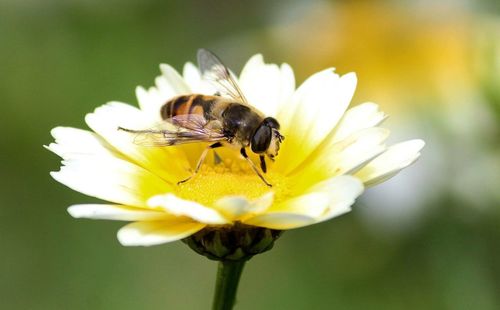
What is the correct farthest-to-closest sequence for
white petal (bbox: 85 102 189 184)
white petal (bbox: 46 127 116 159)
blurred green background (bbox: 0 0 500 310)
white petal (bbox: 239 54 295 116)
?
blurred green background (bbox: 0 0 500 310) → white petal (bbox: 239 54 295 116) → white petal (bbox: 85 102 189 184) → white petal (bbox: 46 127 116 159)

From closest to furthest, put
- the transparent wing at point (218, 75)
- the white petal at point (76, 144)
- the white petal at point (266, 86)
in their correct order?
the white petal at point (76, 144)
the white petal at point (266, 86)
the transparent wing at point (218, 75)

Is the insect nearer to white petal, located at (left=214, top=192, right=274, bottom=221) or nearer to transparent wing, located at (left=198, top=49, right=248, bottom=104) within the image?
transparent wing, located at (left=198, top=49, right=248, bottom=104)

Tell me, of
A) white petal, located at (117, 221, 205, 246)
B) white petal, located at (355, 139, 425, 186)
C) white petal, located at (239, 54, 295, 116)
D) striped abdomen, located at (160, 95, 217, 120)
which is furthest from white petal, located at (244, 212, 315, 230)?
white petal, located at (239, 54, 295, 116)

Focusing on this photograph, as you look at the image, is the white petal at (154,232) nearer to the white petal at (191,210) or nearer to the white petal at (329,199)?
the white petal at (191,210)

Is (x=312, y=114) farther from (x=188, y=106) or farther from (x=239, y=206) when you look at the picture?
(x=239, y=206)

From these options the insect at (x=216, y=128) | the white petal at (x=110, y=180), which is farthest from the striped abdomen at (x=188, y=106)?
the white petal at (x=110, y=180)

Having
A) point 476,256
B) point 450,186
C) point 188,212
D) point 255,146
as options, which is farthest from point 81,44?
point 188,212

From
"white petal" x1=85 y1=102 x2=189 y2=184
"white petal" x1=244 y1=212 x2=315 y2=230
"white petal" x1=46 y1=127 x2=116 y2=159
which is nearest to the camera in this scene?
"white petal" x1=244 y1=212 x2=315 y2=230
